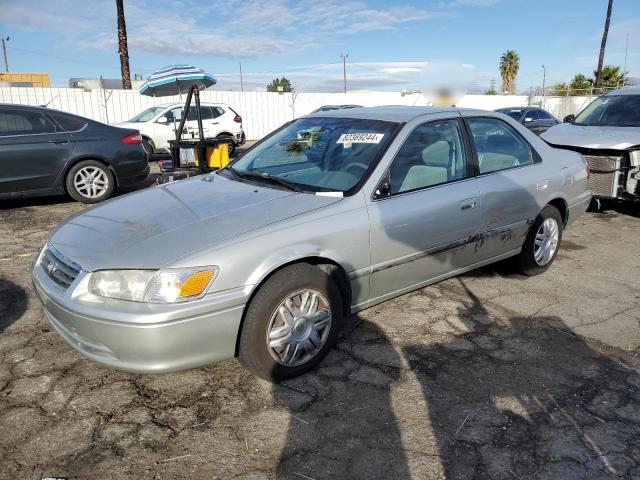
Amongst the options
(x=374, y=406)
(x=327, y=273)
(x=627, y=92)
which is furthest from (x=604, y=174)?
(x=374, y=406)

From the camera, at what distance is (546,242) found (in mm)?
4734

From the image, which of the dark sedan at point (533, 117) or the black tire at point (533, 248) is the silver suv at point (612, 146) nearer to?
the black tire at point (533, 248)

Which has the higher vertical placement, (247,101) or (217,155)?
(247,101)

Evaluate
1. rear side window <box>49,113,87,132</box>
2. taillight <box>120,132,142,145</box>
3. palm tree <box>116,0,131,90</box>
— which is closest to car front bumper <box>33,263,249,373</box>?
rear side window <box>49,113,87,132</box>

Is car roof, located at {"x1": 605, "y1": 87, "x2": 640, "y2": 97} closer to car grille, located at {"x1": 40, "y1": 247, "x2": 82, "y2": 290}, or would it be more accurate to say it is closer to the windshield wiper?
the windshield wiper

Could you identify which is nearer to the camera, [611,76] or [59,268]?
[59,268]

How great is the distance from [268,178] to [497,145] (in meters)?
1.97

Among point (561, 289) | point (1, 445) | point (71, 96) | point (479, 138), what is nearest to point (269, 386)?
point (1, 445)

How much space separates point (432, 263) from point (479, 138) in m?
1.17

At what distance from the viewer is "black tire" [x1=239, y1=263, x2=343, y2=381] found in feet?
8.86

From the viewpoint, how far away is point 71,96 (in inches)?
729

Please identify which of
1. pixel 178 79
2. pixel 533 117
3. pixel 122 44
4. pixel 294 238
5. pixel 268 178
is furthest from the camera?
pixel 122 44

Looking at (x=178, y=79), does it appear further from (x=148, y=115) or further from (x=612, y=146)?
(x=612, y=146)

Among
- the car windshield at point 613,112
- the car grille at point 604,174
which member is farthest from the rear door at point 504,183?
the car windshield at point 613,112
